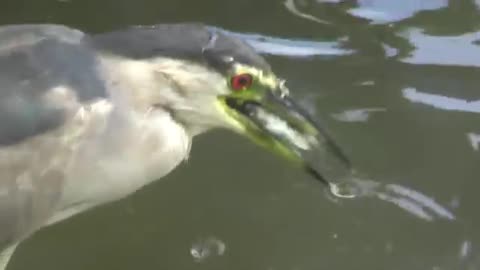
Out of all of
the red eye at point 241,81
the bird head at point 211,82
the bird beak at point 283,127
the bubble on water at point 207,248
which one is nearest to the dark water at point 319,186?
the bubble on water at point 207,248

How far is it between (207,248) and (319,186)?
308 millimetres

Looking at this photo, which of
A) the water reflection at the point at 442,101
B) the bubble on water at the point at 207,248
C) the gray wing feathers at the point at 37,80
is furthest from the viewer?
the water reflection at the point at 442,101

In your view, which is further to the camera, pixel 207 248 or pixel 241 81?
pixel 207 248

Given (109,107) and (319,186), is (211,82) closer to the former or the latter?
(109,107)

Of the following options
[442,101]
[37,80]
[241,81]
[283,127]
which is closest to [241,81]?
[241,81]

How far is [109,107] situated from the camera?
75.4 inches

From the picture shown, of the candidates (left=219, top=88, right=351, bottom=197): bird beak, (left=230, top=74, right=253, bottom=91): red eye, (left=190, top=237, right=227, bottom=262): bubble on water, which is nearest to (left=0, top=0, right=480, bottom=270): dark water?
(left=190, top=237, right=227, bottom=262): bubble on water

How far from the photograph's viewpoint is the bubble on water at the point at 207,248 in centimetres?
236

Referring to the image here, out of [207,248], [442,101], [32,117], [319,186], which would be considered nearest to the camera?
[32,117]

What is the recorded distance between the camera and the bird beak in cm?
195

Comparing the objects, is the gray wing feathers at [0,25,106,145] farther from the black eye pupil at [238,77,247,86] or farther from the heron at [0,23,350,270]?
the black eye pupil at [238,77,247,86]

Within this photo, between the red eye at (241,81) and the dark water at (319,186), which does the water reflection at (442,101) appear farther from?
the red eye at (241,81)

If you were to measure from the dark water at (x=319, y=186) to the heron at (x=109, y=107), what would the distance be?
1.36 feet

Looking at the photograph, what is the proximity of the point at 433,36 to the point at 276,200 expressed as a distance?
787 millimetres
